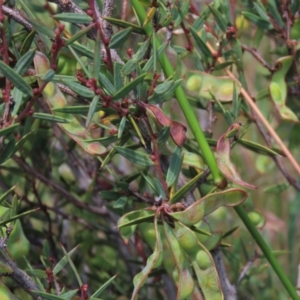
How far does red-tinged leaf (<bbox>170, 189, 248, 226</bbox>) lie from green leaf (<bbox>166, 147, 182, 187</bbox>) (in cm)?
5

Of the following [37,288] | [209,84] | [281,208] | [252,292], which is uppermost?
[209,84]

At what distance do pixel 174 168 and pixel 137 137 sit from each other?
0.08 m

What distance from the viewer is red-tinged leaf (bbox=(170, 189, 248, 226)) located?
57 centimetres

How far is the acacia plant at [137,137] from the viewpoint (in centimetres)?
56

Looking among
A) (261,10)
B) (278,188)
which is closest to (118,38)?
(261,10)

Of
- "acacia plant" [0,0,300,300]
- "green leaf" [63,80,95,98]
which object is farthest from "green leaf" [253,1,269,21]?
"green leaf" [63,80,95,98]

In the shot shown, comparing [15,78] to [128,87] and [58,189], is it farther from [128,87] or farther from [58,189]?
[58,189]

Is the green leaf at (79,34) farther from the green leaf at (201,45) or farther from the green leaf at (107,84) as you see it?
the green leaf at (201,45)

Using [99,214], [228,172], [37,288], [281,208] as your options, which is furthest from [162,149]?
[281,208]

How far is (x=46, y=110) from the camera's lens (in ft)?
2.96

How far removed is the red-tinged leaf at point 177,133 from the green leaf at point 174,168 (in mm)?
28

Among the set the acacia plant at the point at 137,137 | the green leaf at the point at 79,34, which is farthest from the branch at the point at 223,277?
the green leaf at the point at 79,34

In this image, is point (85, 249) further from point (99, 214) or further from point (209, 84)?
point (209, 84)

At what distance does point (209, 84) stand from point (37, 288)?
34cm
